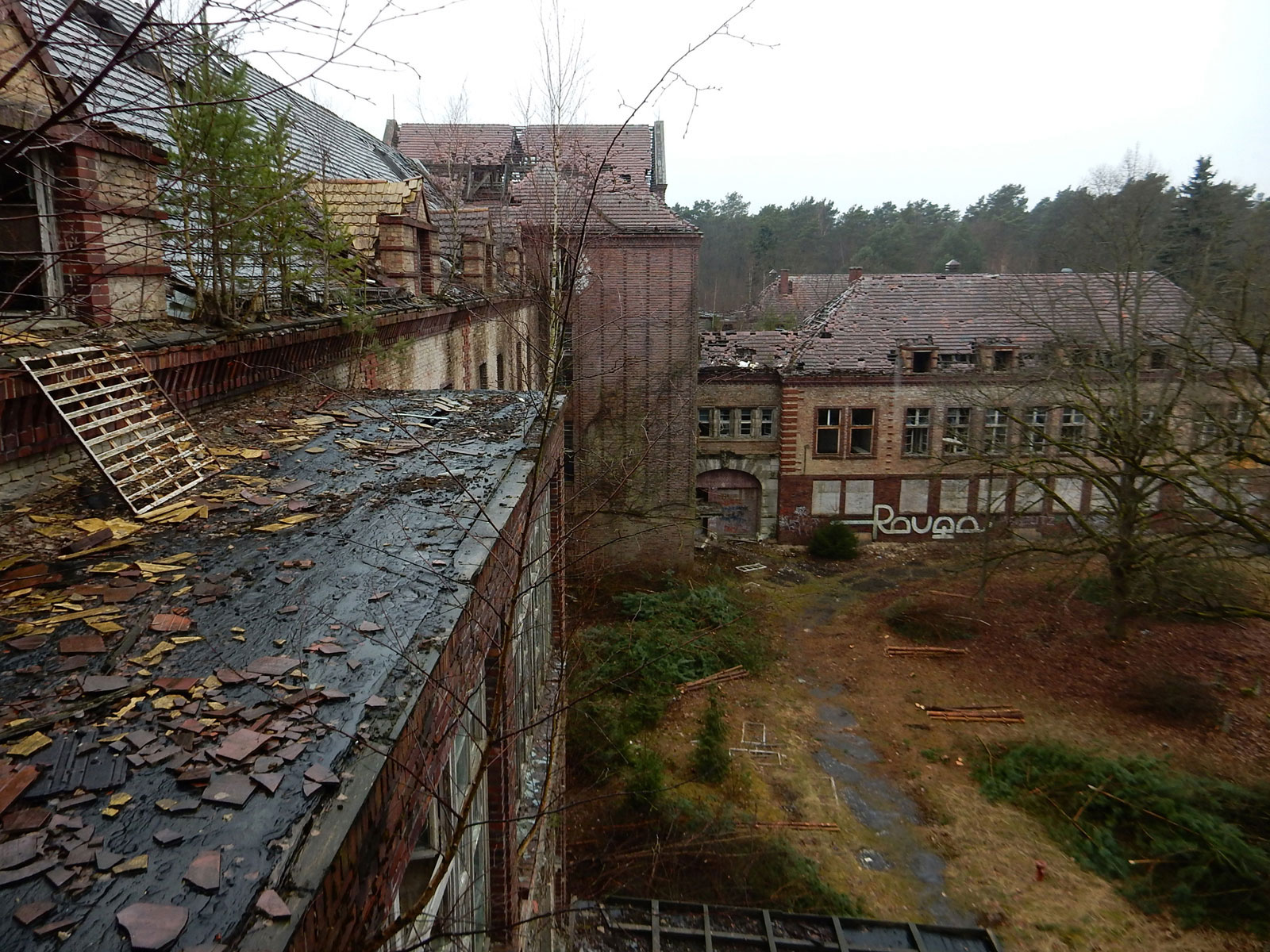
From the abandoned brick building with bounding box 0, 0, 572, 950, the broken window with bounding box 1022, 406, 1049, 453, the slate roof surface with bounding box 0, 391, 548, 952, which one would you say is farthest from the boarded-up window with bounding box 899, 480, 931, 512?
the slate roof surface with bounding box 0, 391, 548, 952

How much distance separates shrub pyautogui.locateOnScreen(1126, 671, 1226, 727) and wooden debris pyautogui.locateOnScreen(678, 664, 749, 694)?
8.38m

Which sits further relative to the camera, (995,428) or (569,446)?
(995,428)

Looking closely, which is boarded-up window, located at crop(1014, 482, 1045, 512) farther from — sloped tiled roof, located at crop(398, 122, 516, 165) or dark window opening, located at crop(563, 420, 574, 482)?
sloped tiled roof, located at crop(398, 122, 516, 165)

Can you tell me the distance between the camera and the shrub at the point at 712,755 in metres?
14.4

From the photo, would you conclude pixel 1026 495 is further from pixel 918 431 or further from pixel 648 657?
pixel 648 657

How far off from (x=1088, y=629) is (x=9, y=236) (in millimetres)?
22576

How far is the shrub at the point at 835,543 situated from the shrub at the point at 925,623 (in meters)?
4.13

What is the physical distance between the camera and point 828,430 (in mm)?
26766

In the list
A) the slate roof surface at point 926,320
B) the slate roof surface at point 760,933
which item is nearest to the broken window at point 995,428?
the slate roof surface at point 926,320

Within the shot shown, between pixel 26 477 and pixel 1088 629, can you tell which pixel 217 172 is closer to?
pixel 26 477

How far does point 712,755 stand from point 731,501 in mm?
13804

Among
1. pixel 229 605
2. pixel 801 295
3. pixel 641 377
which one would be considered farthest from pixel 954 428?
pixel 229 605

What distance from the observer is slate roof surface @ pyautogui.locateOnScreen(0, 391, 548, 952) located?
6.91 feet

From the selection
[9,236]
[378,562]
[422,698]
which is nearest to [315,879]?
[422,698]
